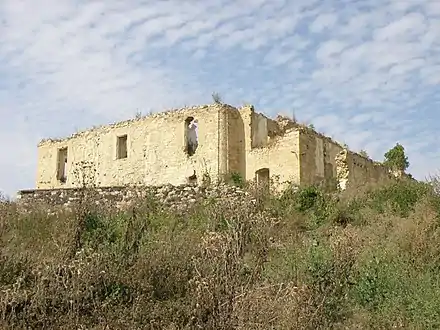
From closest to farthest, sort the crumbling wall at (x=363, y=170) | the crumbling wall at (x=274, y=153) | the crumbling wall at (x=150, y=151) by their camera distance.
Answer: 1. the crumbling wall at (x=274, y=153)
2. the crumbling wall at (x=363, y=170)
3. the crumbling wall at (x=150, y=151)

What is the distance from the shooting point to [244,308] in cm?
970

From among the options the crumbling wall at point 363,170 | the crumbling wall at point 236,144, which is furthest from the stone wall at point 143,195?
the crumbling wall at point 363,170

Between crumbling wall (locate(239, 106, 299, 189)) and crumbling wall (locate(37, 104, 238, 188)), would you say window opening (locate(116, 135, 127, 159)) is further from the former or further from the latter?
crumbling wall (locate(239, 106, 299, 189))

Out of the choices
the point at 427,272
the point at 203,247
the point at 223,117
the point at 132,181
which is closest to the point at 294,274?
the point at 203,247

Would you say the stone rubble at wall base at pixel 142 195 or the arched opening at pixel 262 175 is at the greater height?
the arched opening at pixel 262 175

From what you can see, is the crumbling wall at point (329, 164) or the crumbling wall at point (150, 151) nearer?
the crumbling wall at point (329, 164)

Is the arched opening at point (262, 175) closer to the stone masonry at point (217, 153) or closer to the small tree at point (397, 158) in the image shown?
the stone masonry at point (217, 153)

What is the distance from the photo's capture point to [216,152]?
73.0ft

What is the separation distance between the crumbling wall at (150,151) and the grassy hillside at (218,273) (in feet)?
24.4

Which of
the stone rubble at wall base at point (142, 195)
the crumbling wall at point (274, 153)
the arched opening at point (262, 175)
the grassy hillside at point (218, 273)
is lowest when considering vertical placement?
the grassy hillside at point (218, 273)

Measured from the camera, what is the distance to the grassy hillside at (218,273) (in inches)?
389

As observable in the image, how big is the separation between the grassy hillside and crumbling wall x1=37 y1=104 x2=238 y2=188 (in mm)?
7438

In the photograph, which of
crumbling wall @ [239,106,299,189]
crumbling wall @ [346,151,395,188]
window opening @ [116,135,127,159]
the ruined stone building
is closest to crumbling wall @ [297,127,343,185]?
the ruined stone building

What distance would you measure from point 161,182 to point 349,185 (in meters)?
7.03
